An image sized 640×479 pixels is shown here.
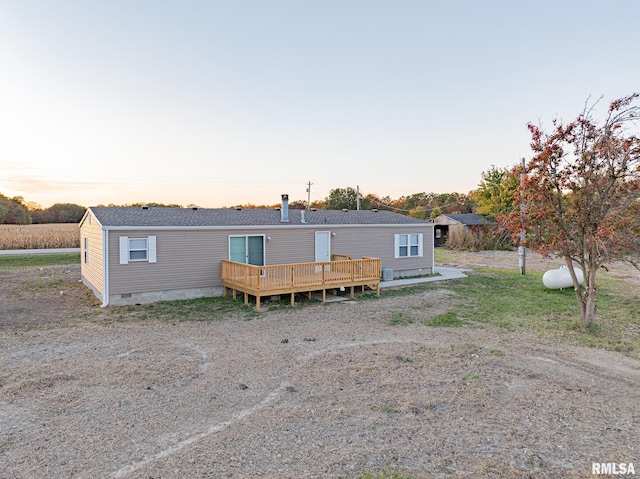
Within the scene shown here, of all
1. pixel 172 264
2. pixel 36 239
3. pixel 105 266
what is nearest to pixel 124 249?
pixel 105 266

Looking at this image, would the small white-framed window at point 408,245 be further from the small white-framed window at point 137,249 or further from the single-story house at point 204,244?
the small white-framed window at point 137,249

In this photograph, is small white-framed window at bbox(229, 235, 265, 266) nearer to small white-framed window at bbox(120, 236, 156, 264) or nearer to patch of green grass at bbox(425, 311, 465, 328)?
small white-framed window at bbox(120, 236, 156, 264)

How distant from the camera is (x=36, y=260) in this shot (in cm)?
2073

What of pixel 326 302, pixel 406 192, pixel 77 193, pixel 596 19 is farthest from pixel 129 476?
pixel 406 192

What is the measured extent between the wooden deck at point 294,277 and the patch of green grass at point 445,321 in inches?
129

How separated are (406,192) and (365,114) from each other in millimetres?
39850

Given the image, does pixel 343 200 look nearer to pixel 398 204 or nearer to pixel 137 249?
pixel 398 204

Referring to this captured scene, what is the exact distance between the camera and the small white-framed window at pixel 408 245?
16.4 metres

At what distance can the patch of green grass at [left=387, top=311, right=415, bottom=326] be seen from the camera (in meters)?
9.21

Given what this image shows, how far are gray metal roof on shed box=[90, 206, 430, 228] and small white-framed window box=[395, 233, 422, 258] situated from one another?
2.08 feet

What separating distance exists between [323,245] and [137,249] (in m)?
6.60

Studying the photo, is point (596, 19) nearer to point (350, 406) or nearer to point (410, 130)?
point (410, 130)

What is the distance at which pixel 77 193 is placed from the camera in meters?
41.7

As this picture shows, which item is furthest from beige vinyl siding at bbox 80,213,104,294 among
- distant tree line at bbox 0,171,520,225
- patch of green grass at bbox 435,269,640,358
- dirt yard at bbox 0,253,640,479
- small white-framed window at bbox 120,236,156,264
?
distant tree line at bbox 0,171,520,225
